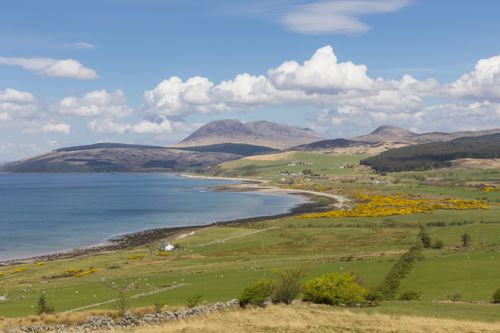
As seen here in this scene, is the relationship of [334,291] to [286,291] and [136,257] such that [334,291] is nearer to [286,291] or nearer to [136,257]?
[286,291]

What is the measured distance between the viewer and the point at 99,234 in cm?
14950

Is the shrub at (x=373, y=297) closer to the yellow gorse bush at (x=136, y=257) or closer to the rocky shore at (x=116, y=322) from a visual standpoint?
the rocky shore at (x=116, y=322)

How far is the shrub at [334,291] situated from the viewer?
40.6m

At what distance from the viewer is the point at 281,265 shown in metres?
81.2

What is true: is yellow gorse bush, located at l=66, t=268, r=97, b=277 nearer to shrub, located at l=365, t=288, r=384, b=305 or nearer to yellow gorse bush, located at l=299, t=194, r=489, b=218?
shrub, located at l=365, t=288, r=384, b=305

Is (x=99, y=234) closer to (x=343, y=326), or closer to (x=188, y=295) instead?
(x=188, y=295)

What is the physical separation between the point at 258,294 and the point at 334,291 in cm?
606

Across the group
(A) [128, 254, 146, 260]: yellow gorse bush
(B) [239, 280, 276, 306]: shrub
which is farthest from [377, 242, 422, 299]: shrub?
(A) [128, 254, 146, 260]: yellow gorse bush

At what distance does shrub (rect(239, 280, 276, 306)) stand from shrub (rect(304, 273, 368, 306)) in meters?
3.16

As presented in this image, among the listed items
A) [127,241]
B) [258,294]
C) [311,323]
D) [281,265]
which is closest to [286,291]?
[258,294]

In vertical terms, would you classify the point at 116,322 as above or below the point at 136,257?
above

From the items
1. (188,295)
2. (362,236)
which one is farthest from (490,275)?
(362,236)

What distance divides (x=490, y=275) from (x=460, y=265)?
753 cm

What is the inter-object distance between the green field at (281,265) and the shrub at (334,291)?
89.3 inches
